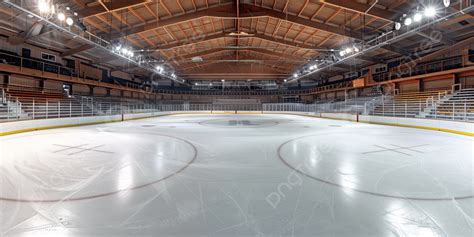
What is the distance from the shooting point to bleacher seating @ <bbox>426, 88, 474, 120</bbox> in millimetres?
9735

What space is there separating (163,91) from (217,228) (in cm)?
3783

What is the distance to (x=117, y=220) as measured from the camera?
2.13m

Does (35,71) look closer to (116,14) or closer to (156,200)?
(116,14)

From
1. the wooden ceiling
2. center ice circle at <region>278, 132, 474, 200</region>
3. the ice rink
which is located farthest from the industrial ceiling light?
center ice circle at <region>278, 132, 474, 200</region>

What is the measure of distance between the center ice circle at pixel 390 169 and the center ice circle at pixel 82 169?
2.74 meters

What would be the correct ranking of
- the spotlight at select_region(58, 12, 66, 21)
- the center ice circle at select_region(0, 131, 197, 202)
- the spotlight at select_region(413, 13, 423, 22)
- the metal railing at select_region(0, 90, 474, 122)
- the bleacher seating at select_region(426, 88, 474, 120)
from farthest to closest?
the metal railing at select_region(0, 90, 474, 122)
the bleacher seating at select_region(426, 88, 474, 120)
the spotlight at select_region(413, 13, 423, 22)
the spotlight at select_region(58, 12, 66, 21)
the center ice circle at select_region(0, 131, 197, 202)

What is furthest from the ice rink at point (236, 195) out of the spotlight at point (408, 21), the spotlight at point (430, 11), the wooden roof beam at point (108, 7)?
the wooden roof beam at point (108, 7)

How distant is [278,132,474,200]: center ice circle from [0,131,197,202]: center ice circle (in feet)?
8.99

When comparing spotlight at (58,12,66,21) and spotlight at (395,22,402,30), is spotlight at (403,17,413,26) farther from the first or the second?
spotlight at (58,12,66,21)

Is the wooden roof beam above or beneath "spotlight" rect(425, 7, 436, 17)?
above

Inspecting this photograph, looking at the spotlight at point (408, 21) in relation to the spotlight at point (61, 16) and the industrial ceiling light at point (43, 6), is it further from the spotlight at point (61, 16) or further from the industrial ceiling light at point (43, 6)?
the spotlight at point (61, 16)

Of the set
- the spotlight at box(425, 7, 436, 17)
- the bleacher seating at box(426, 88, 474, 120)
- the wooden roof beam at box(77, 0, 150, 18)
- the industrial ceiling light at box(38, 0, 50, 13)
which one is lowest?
the bleacher seating at box(426, 88, 474, 120)

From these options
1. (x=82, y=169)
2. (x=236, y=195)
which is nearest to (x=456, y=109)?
(x=236, y=195)

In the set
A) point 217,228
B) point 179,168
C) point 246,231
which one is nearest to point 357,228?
point 246,231
